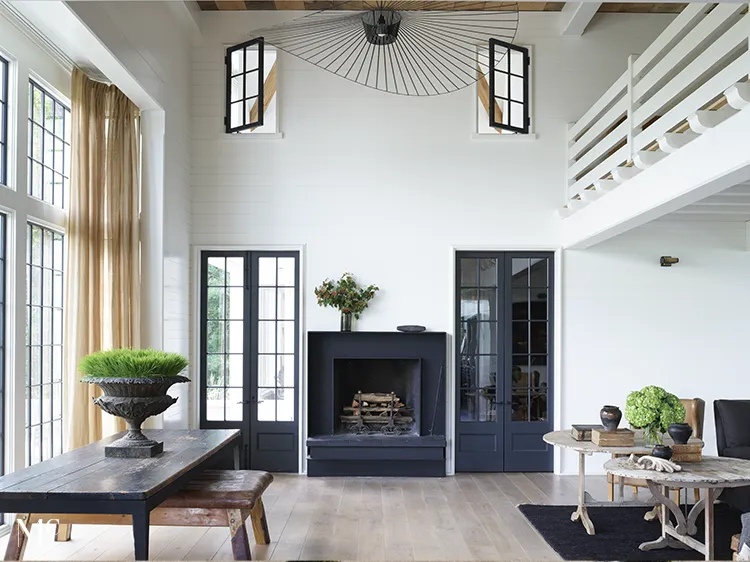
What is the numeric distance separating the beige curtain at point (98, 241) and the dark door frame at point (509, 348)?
317cm

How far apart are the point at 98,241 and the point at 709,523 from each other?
4824 millimetres

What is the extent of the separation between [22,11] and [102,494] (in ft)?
11.0

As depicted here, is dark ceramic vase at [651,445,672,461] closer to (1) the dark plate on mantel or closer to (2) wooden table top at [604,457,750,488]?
(2) wooden table top at [604,457,750,488]

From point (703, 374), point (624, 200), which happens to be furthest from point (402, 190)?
point (703, 374)

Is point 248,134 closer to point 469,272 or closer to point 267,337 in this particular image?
point 267,337

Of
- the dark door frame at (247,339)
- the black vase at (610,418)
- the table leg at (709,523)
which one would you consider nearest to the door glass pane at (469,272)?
the dark door frame at (247,339)

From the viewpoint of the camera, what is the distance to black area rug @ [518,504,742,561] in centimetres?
484

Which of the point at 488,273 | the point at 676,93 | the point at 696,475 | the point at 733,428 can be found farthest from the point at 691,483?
the point at 488,273

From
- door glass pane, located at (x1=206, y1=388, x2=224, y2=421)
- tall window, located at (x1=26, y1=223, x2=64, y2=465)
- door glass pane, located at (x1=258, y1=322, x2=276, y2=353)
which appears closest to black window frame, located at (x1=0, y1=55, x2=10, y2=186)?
tall window, located at (x1=26, y1=223, x2=64, y2=465)

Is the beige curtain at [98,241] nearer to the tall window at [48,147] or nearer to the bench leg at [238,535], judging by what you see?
the tall window at [48,147]

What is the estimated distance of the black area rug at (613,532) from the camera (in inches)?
191

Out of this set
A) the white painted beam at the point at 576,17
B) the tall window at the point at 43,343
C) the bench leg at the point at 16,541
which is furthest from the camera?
the white painted beam at the point at 576,17

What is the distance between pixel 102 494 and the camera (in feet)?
10.7

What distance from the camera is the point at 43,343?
5672 millimetres
